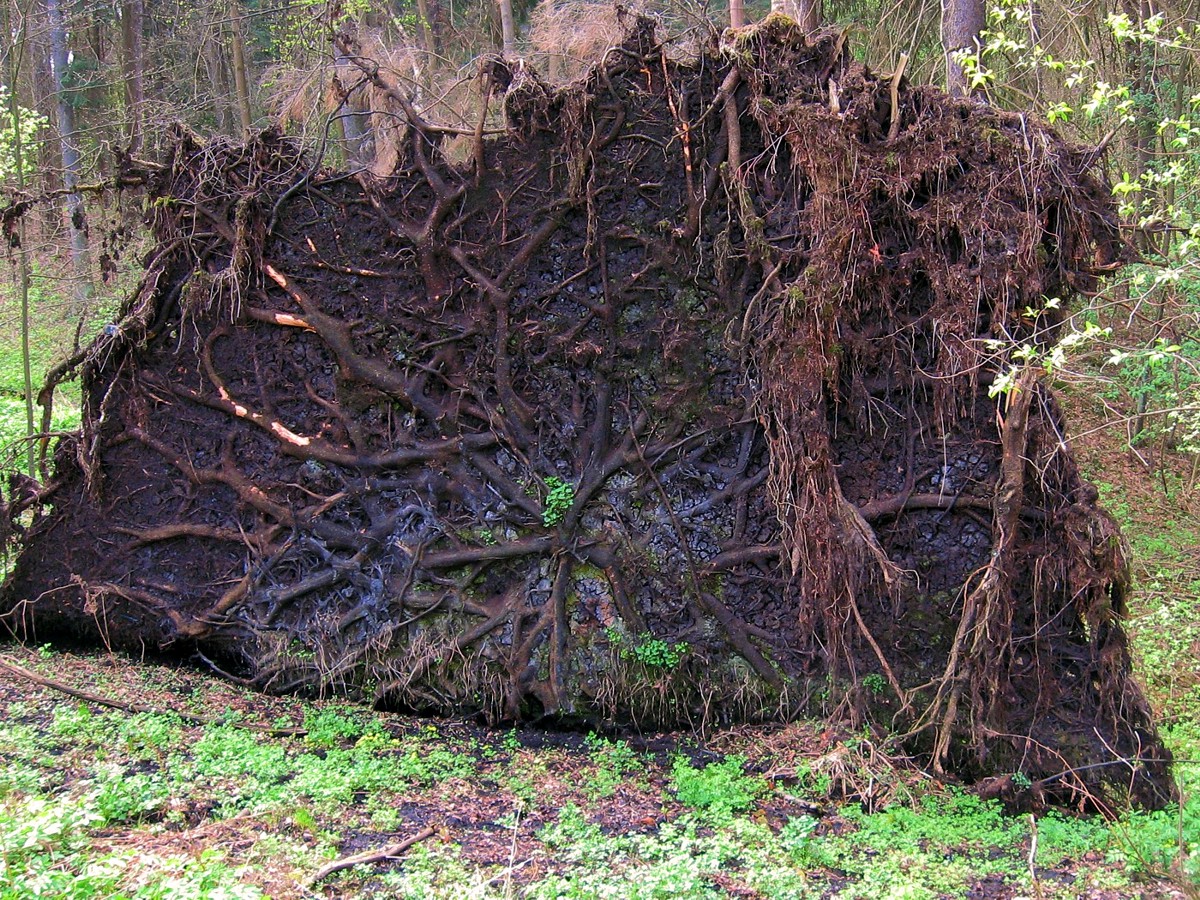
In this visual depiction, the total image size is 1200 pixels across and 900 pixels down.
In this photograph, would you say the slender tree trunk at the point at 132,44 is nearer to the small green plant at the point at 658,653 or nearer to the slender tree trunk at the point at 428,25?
the slender tree trunk at the point at 428,25

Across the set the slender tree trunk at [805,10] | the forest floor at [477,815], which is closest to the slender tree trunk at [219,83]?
the slender tree trunk at [805,10]

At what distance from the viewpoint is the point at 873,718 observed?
6.23 m

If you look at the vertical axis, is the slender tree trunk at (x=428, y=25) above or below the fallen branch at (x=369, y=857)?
above

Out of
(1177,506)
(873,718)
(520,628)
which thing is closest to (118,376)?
(520,628)

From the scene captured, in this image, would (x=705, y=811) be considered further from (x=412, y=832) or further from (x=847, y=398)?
(x=847, y=398)

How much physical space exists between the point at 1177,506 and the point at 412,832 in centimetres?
981

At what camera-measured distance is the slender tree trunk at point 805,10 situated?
901 centimetres

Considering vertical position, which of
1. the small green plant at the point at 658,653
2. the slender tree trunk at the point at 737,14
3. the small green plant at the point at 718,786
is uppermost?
the slender tree trunk at the point at 737,14

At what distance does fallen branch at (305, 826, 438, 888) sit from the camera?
4402 millimetres

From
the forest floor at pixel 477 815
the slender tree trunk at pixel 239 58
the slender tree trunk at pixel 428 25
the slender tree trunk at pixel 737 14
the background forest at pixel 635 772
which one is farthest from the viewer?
the slender tree trunk at pixel 428 25

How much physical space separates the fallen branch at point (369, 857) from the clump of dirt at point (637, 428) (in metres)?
1.72

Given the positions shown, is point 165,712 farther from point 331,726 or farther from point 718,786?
point 718,786

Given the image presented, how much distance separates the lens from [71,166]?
11.1 m

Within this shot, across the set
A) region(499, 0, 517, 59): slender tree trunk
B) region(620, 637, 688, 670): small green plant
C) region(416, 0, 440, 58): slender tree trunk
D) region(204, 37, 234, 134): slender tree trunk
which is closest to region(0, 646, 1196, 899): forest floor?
region(620, 637, 688, 670): small green plant
